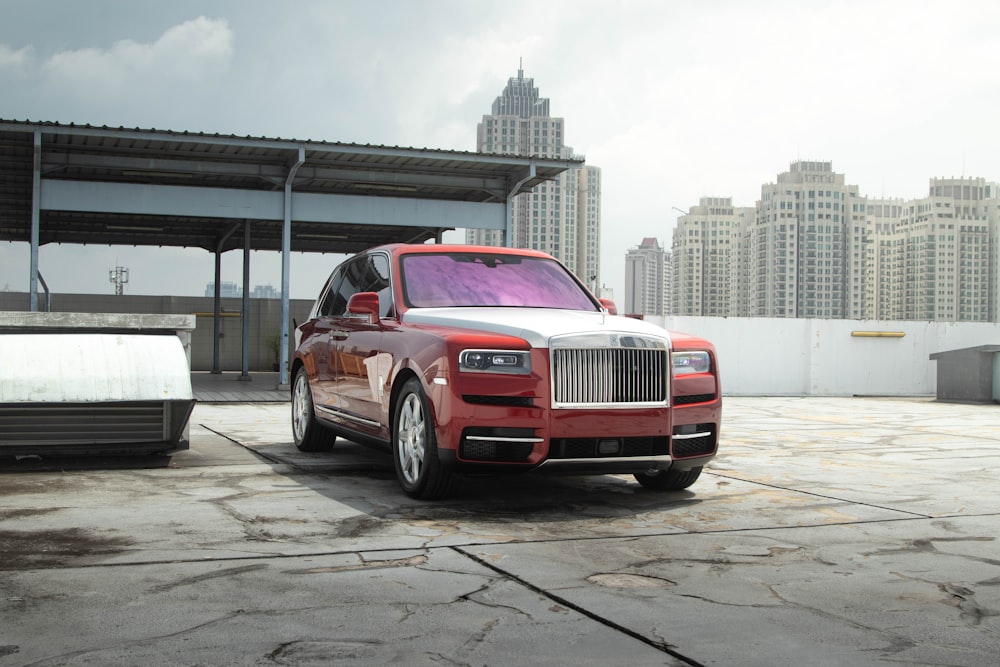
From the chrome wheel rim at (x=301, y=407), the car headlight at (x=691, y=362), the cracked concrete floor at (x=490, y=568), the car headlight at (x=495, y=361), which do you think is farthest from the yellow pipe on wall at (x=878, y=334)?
the car headlight at (x=495, y=361)

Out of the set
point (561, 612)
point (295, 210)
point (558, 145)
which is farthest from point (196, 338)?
point (558, 145)

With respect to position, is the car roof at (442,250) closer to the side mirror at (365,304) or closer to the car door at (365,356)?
the car door at (365,356)

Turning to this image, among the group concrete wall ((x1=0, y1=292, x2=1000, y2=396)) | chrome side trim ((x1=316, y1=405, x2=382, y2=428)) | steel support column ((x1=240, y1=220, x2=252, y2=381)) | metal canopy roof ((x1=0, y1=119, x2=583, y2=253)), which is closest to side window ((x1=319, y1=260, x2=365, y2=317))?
chrome side trim ((x1=316, y1=405, x2=382, y2=428))

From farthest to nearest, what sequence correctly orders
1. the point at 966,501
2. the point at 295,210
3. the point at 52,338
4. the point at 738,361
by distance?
the point at 738,361
the point at 295,210
the point at 52,338
the point at 966,501

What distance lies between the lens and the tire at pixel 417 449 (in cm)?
618

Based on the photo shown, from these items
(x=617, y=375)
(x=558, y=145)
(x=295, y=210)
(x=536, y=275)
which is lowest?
(x=617, y=375)

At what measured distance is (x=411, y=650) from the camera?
10.4 ft

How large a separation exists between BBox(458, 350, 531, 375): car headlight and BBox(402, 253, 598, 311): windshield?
47.9 inches

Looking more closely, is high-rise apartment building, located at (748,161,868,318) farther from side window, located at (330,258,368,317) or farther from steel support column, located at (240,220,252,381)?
side window, located at (330,258,368,317)

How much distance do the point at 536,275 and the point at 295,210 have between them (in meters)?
13.6

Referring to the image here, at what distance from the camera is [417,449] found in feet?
21.1

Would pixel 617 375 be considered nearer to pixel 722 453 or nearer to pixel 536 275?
pixel 536 275

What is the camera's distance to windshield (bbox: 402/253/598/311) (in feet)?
23.9

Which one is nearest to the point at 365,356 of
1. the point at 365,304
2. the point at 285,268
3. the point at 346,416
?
the point at 365,304
